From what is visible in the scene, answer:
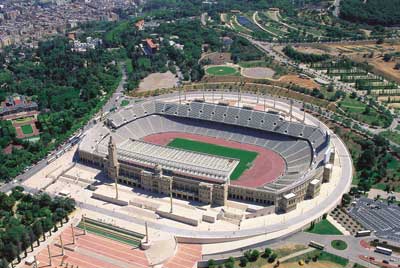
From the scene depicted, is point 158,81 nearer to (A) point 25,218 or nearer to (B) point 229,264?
(A) point 25,218

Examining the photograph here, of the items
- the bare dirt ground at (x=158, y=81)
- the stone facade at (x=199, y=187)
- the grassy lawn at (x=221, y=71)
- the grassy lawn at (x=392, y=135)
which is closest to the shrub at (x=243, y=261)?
the stone facade at (x=199, y=187)

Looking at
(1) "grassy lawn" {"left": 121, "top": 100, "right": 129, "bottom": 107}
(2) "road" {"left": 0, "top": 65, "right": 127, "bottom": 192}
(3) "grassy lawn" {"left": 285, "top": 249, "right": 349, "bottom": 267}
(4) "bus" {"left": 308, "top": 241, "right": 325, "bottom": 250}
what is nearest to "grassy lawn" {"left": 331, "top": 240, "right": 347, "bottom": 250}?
(4) "bus" {"left": 308, "top": 241, "right": 325, "bottom": 250}

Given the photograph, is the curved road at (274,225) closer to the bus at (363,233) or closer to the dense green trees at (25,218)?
the dense green trees at (25,218)

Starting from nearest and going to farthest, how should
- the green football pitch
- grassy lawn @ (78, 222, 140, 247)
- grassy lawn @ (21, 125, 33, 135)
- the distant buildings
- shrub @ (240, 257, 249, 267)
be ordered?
shrub @ (240, 257, 249, 267), grassy lawn @ (78, 222, 140, 247), the green football pitch, grassy lawn @ (21, 125, 33, 135), the distant buildings

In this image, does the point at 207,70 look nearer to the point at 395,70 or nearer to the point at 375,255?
the point at 395,70

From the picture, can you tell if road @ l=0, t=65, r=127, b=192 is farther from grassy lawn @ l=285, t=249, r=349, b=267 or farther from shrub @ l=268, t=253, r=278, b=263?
grassy lawn @ l=285, t=249, r=349, b=267
